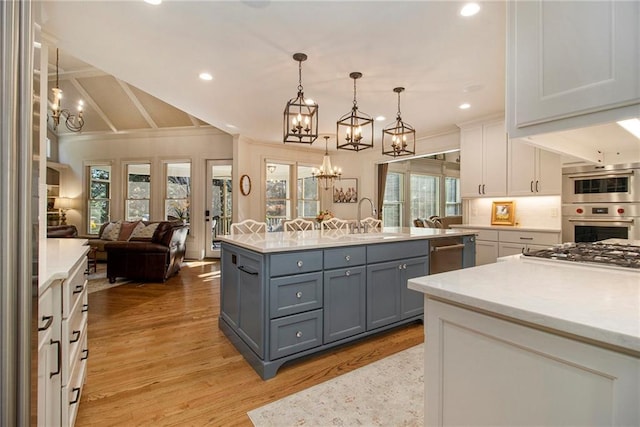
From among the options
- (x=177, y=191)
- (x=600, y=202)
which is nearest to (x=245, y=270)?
(x=600, y=202)

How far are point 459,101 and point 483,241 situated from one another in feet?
6.84

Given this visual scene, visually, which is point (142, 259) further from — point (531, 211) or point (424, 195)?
point (424, 195)

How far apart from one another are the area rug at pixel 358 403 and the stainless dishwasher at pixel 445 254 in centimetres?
116

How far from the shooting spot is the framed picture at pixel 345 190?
24.2ft

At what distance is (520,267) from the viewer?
1315 millimetres

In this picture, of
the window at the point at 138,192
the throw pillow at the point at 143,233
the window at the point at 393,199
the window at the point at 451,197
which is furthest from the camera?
the window at the point at 451,197

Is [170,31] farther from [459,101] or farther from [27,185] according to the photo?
[459,101]

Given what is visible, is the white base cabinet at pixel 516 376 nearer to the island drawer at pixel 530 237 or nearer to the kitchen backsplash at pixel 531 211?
the island drawer at pixel 530 237

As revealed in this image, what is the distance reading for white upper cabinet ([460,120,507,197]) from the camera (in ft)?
14.6

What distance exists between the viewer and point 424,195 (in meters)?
8.90

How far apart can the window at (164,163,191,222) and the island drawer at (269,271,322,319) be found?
227 inches

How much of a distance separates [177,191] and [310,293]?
6.08 metres

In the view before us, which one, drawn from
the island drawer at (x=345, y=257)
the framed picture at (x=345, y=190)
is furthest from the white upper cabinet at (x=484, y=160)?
the island drawer at (x=345, y=257)

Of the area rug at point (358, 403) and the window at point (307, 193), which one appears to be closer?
the area rug at point (358, 403)
